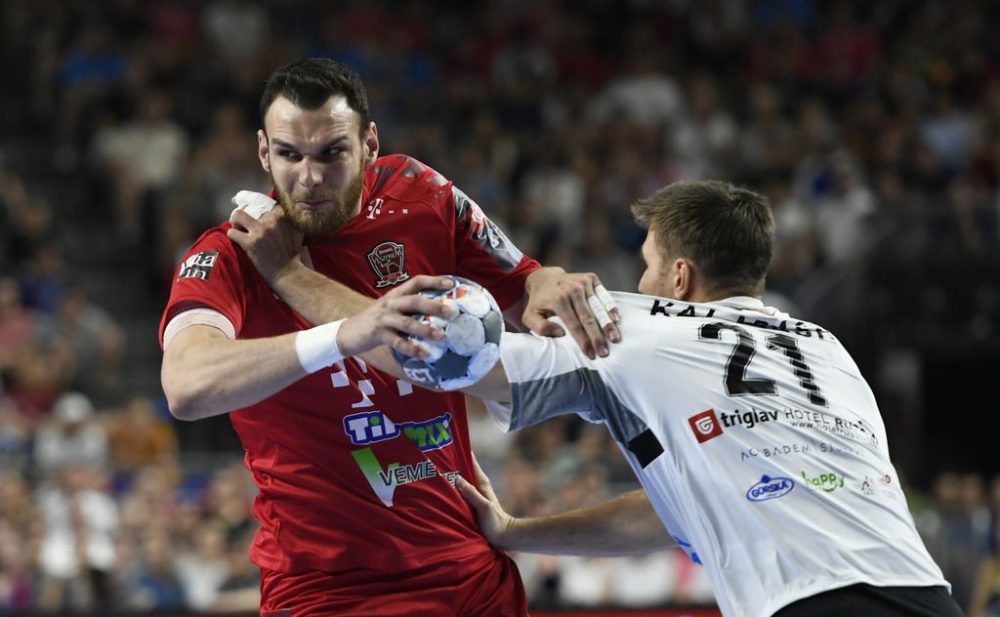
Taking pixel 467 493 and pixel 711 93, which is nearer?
pixel 467 493

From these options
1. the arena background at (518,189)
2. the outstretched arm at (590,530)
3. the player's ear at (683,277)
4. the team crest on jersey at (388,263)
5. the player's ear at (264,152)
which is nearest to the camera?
the player's ear at (683,277)

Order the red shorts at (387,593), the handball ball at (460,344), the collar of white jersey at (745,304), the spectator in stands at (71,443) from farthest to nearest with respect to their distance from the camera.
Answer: the spectator in stands at (71,443) → the red shorts at (387,593) → the collar of white jersey at (745,304) → the handball ball at (460,344)

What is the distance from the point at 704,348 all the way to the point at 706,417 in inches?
9.3

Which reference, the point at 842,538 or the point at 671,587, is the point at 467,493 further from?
the point at 671,587

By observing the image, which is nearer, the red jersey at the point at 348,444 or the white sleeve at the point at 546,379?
the white sleeve at the point at 546,379

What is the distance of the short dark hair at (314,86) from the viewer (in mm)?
4934

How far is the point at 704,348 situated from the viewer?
4523 millimetres

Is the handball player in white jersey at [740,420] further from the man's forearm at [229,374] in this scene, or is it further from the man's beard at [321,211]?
the man's beard at [321,211]

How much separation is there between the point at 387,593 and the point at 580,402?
1.02 metres

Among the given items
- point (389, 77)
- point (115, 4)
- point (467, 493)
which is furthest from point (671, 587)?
point (115, 4)

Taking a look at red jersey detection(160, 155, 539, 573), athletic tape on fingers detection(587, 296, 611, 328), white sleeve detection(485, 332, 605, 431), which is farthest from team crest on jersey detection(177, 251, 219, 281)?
athletic tape on fingers detection(587, 296, 611, 328)

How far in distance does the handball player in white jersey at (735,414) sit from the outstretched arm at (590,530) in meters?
0.46

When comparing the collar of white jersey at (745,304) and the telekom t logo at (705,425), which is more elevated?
the collar of white jersey at (745,304)

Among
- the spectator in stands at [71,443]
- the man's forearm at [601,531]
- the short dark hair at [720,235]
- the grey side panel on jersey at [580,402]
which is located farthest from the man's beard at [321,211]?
the spectator in stands at [71,443]
